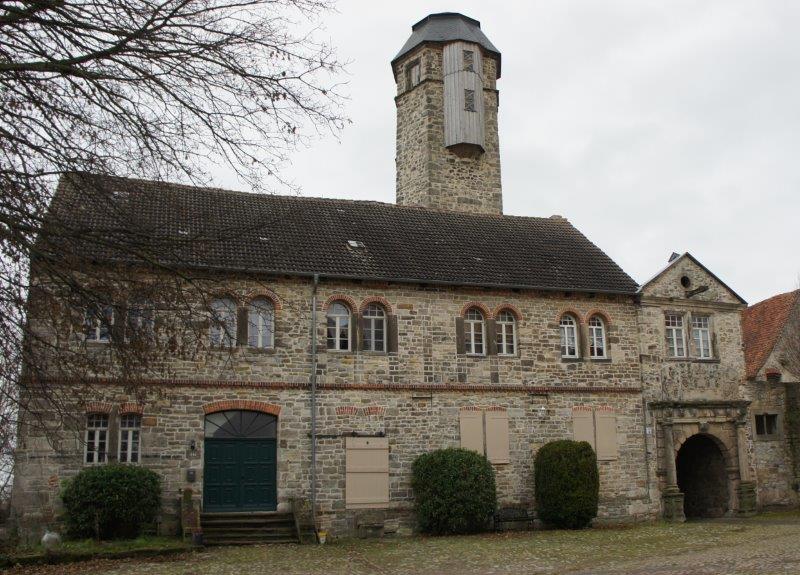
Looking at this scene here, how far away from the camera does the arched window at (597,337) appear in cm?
2195

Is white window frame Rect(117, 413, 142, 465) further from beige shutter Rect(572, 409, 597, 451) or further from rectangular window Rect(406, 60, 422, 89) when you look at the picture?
rectangular window Rect(406, 60, 422, 89)

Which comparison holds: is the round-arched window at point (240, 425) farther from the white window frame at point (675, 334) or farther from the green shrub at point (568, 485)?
the white window frame at point (675, 334)

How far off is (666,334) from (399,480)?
838 cm

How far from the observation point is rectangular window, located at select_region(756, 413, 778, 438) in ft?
78.5

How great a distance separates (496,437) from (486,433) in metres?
0.28

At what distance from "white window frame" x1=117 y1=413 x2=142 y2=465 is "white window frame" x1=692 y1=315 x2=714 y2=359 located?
14403 mm

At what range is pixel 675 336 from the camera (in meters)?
22.9

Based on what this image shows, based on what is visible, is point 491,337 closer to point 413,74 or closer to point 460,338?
point 460,338

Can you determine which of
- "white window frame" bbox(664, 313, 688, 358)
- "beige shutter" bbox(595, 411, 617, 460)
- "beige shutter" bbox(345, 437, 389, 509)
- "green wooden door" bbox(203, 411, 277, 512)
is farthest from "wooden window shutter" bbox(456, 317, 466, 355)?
"white window frame" bbox(664, 313, 688, 358)

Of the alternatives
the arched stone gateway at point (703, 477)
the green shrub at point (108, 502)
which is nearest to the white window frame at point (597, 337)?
the arched stone gateway at point (703, 477)

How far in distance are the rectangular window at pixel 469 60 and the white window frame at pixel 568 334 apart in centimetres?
1019

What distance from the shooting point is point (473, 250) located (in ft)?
73.9

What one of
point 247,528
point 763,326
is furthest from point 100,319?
point 763,326

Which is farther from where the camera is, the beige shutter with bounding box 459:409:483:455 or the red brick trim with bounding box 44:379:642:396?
the beige shutter with bounding box 459:409:483:455
